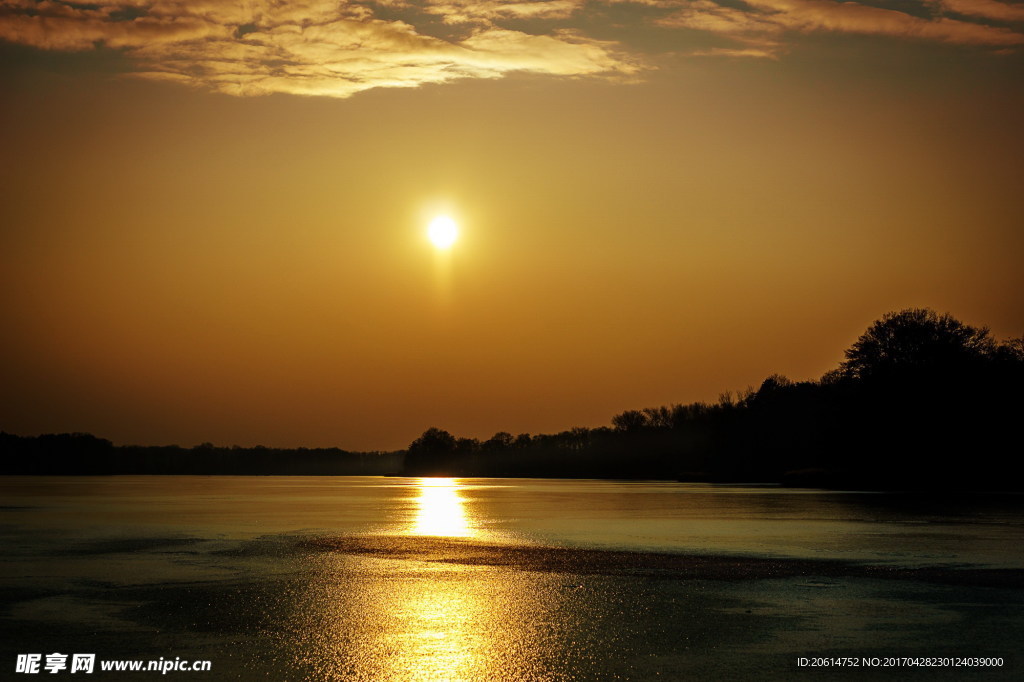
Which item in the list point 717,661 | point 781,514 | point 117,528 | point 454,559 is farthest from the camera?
point 781,514

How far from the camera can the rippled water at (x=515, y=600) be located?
1455 centimetres

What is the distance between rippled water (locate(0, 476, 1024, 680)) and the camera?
14.6 metres

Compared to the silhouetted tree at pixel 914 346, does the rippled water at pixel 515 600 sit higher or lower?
lower

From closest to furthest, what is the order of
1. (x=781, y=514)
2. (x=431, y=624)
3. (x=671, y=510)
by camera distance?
(x=431, y=624)
(x=781, y=514)
(x=671, y=510)

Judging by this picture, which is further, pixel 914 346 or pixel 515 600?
pixel 914 346

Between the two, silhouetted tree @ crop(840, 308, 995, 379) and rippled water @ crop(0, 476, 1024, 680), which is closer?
rippled water @ crop(0, 476, 1024, 680)

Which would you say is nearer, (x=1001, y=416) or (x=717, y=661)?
(x=717, y=661)

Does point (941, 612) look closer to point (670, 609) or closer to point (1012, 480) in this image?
point (670, 609)

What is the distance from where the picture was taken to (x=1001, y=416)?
9856 cm

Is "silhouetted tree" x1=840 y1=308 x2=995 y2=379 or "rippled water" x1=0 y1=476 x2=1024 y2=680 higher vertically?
"silhouetted tree" x1=840 y1=308 x2=995 y2=379

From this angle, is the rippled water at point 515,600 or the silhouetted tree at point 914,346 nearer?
the rippled water at point 515,600

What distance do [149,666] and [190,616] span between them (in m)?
3.94

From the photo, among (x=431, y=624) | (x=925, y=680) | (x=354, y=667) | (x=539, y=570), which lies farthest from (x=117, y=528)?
(x=925, y=680)

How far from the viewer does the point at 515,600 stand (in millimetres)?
19703
